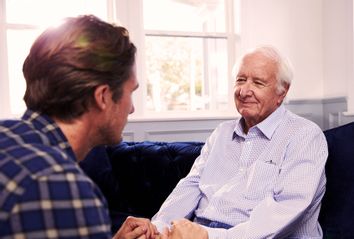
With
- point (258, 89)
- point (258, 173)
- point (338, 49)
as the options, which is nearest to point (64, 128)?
point (258, 173)

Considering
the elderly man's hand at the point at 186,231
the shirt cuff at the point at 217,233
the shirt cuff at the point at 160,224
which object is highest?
the elderly man's hand at the point at 186,231

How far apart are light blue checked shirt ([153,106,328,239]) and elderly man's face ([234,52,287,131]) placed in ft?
0.16

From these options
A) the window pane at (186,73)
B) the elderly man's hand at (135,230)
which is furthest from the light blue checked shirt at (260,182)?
the window pane at (186,73)

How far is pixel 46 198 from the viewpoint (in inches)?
23.0

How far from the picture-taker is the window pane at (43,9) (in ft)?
9.82

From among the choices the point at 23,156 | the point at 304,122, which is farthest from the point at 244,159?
the point at 23,156

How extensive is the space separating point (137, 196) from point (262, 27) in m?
1.86

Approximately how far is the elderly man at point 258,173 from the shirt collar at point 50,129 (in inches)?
25.7

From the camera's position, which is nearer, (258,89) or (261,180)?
(261,180)

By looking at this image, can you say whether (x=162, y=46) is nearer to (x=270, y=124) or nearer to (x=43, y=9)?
(x=43, y=9)

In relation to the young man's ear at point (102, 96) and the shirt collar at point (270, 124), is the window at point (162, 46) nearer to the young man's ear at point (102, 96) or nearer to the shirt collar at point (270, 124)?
the shirt collar at point (270, 124)

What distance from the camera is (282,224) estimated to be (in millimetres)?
1395

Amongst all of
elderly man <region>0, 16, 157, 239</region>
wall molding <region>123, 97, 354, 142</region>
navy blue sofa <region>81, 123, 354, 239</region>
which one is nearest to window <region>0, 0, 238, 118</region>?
wall molding <region>123, 97, 354, 142</region>

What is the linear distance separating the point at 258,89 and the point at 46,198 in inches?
48.1
